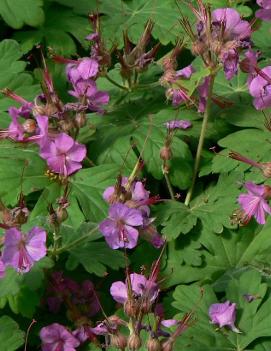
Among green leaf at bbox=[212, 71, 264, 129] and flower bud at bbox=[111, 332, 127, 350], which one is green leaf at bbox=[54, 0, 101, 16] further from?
flower bud at bbox=[111, 332, 127, 350]

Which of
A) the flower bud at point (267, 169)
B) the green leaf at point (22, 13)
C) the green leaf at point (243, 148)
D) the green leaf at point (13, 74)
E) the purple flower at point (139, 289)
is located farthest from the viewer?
the green leaf at point (22, 13)

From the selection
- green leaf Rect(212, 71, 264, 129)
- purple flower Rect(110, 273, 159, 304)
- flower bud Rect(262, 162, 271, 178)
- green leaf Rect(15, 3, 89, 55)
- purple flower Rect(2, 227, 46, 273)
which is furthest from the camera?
green leaf Rect(15, 3, 89, 55)

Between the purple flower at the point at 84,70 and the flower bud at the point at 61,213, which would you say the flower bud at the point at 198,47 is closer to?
the purple flower at the point at 84,70

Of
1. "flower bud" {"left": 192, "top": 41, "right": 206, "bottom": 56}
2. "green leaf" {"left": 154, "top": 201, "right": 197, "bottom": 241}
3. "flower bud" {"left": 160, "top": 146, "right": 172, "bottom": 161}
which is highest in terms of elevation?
"flower bud" {"left": 192, "top": 41, "right": 206, "bottom": 56}

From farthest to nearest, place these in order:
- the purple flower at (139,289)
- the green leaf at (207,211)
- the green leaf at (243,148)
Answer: the green leaf at (243,148) → the green leaf at (207,211) → the purple flower at (139,289)

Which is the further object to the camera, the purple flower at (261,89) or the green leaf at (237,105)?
the green leaf at (237,105)

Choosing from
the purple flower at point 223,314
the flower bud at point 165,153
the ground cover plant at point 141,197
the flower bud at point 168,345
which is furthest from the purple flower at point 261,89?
the flower bud at point 168,345

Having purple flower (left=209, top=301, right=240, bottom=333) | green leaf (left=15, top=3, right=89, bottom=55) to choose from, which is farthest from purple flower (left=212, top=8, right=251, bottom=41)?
green leaf (left=15, top=3, right=89, bottom=55)

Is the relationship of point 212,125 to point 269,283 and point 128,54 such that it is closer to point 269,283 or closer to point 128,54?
point 128,54
